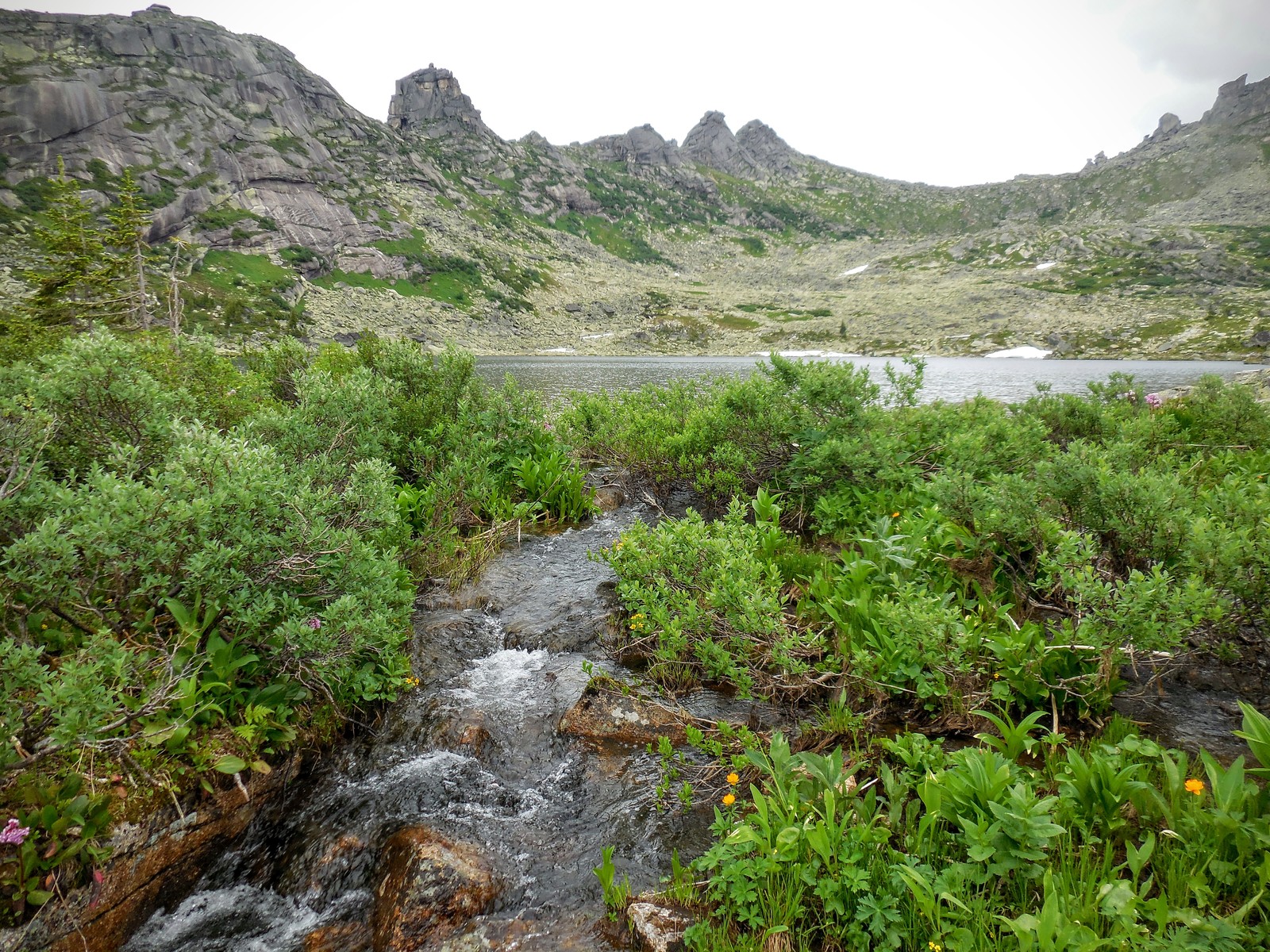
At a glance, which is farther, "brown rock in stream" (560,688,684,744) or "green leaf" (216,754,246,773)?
"brown rock in stream" (560,688,684,744)

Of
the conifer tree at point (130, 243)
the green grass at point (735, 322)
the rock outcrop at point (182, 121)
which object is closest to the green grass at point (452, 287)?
the rock outcrop at point (182, 121)

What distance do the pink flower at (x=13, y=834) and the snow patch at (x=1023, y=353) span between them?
11664 cm

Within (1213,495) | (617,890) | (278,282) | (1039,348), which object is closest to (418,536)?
(617,890)

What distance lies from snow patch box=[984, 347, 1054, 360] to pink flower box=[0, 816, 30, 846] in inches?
4592

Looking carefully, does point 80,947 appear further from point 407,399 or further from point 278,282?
point 278,282

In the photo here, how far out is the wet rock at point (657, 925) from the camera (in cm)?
342

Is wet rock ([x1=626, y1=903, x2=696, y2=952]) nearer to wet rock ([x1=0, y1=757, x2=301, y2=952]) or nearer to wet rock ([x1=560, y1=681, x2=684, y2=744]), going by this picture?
wet rock ([x1=560, y1=681, x2=684, y2=744])

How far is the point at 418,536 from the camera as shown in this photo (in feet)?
31.9

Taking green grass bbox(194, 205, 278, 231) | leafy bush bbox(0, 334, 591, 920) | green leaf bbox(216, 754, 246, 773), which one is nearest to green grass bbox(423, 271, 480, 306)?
green grass bbox(194, 205, 278, 231)

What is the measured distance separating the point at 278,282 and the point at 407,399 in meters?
124

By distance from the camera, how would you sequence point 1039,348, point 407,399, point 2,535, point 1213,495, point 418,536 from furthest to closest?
point 1039,348
point 407,399
point 418,536
point 1213,495
point 2,535

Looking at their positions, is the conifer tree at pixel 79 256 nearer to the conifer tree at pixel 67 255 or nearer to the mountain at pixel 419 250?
the conifer tree at pixel 67 255

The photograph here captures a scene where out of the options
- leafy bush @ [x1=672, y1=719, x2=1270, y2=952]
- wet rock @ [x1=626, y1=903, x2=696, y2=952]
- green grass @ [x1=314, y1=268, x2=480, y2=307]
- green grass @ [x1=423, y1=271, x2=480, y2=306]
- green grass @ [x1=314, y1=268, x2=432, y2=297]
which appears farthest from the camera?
green grass @ [x1=423, y1=271, x2=480, y2=306]

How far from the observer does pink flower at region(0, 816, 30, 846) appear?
3320 mm
